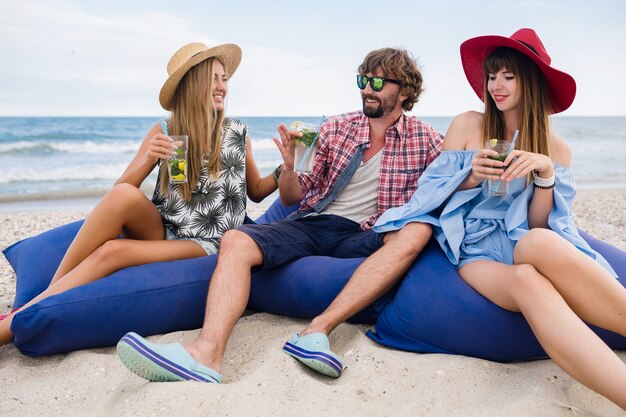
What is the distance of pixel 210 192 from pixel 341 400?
5.68 ft

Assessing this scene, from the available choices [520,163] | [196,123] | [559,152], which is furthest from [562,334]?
Answer: [196,123]

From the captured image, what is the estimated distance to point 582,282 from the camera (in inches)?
97.8

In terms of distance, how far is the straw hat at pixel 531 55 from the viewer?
10.3 ft

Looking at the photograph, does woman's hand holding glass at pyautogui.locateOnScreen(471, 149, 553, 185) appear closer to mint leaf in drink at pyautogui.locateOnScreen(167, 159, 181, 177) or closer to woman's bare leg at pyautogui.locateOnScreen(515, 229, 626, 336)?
woman's bare leg at pyautogui.locateOnScreen(515, 229, 626, 336)

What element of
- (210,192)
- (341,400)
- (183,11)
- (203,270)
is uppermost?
(183,11)

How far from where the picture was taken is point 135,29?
60.3 ft

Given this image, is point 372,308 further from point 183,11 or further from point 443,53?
point 183,11

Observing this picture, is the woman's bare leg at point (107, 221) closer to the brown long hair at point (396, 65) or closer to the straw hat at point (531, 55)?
the brown long hair at point (396, 65)

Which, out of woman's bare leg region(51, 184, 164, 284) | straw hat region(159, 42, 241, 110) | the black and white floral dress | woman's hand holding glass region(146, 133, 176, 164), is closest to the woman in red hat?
the black and white floral dress

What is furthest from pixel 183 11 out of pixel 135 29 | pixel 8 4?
pixel 8 4

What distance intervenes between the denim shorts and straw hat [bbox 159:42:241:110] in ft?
3.23

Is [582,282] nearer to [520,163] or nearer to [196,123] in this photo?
[520,163]

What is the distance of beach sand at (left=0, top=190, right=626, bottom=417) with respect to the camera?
2.39 m

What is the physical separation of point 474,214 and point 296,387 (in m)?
1.25
